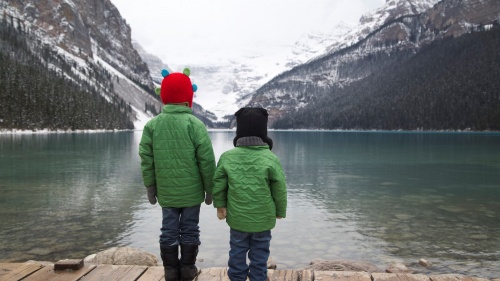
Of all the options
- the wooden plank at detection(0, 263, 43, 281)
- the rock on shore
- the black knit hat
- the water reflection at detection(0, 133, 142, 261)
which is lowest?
the water reflection at detection(0, 133, 142, 261)

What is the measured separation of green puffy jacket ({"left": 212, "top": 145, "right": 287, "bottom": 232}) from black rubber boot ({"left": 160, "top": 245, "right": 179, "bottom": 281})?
1.22 m

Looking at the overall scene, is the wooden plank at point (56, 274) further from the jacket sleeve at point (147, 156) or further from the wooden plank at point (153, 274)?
the jacket sleeve at point (147, 156)

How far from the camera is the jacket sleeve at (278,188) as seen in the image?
18.4ft

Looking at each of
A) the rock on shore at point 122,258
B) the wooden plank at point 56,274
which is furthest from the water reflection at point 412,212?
the wooden plank at point 56,274

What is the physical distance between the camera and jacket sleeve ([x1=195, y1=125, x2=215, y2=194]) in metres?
6.10

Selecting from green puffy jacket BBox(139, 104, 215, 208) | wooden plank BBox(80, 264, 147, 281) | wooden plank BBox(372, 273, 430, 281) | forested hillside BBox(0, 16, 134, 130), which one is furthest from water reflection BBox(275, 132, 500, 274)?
forested hillside BBox(0, 16, 134, 130)

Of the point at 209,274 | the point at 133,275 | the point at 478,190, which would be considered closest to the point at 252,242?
the point at 209,274

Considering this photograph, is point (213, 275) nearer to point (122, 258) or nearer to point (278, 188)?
point (278, 188)

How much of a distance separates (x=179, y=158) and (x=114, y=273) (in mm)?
2345

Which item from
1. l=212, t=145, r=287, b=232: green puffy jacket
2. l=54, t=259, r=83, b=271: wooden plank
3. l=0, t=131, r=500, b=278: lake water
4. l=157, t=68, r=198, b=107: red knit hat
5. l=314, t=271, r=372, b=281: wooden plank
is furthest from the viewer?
l=0, t=131, r=500, b=278: lake water

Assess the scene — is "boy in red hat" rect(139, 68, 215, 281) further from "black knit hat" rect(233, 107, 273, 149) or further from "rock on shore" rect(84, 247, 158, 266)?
"rock on shore" rect(84, 247, 158, 266)

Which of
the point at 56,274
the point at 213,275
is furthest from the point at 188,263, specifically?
the point at 56,274

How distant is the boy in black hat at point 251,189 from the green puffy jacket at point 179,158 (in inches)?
21.6

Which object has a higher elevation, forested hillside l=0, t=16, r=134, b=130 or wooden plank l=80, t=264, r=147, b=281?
forested hillside l=0, t=16, r=134, b=130
